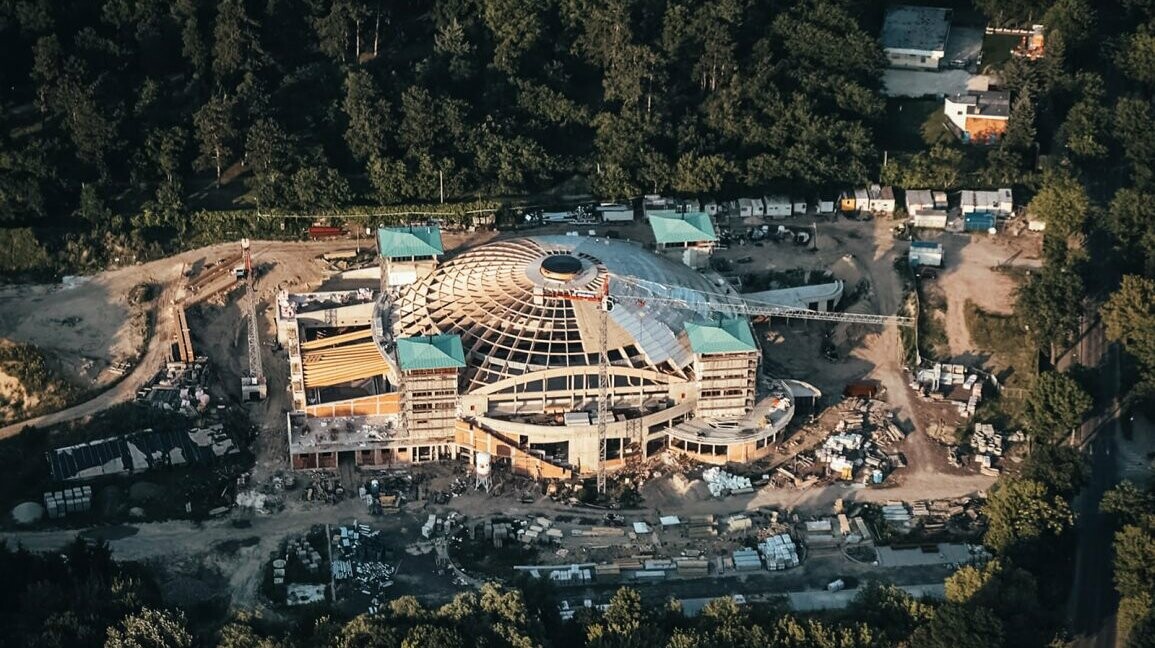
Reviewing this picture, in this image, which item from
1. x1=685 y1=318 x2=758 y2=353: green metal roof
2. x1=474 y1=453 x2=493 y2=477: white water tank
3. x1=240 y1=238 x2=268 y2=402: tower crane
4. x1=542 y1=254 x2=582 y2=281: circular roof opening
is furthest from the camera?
x1=240 y1=238 x2=268 y2=402: tower crane

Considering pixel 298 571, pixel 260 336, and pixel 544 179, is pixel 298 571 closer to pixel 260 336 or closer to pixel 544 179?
pixel 260 336

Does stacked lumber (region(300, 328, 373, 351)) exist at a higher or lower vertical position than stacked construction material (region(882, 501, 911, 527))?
higher

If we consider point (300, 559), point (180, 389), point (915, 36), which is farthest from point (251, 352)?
point (915, 36)

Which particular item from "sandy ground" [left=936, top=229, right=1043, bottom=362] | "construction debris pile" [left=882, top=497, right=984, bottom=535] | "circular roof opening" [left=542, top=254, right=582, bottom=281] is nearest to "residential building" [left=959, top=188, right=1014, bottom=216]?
"sandy ground" [left=936, top=229, right=1043, bottom=362]

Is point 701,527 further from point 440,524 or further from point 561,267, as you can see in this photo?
point 561,267

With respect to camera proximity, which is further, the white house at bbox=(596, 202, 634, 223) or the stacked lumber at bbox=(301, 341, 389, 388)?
the white house at bbox=(596, 202, 634, 223)

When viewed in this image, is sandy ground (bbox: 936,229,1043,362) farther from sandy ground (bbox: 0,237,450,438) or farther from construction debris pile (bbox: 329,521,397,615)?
sandy ground (bbox: 0,237,450,438)
